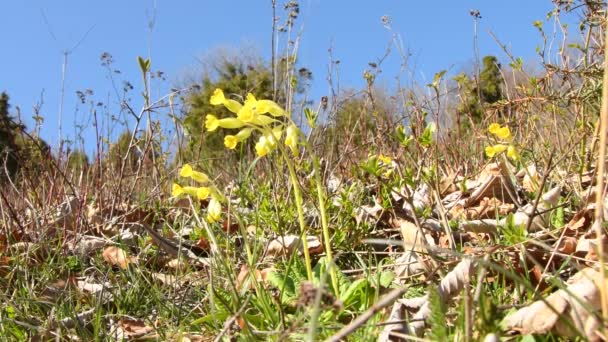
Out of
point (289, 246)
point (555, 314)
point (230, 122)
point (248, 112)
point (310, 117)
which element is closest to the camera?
point (555, 314)

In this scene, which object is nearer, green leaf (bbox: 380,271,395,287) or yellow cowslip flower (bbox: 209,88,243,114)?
yellow cowslip flower (bbox: 209,88,243,114)

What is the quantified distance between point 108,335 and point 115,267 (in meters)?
0.82

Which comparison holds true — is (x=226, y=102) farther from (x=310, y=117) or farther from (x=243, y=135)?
(x=310, y=117)

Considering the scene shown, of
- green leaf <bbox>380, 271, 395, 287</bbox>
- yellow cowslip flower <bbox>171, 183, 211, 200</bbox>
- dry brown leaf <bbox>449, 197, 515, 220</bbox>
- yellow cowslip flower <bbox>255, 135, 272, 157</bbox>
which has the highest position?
yellow cowslip flower <bbox>255, 135, 272, 157</bbox>

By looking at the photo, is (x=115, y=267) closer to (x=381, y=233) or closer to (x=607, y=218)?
(x=381, y=233)

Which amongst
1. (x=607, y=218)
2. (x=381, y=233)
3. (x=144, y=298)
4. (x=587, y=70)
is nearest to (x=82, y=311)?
(x=144, y=298)

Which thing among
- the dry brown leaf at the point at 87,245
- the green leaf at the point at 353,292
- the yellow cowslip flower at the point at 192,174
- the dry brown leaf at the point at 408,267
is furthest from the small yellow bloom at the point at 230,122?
the dry brown leaf at the point at 87,245

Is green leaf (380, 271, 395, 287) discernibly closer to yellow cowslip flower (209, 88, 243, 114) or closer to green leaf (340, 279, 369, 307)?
green leaf (340, 279, 369, 307)

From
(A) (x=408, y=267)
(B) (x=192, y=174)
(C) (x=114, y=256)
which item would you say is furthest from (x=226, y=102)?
(C) (x=114, y=256)

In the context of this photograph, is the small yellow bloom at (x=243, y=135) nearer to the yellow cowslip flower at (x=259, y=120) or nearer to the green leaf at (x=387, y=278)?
the yellow cowslip flower at (x=259, y=120)

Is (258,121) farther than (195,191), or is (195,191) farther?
(195,191)

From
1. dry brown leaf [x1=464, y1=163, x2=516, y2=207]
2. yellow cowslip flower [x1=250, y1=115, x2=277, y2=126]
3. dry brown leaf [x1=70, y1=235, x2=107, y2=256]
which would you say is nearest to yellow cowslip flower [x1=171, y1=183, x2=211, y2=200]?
yellow cowslip flower [x1=250, y1=115, x2=277, y2=126]

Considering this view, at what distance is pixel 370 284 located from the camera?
1.63 metres

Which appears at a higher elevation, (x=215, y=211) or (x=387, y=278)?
(x=215, y=211)
